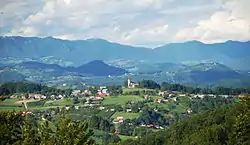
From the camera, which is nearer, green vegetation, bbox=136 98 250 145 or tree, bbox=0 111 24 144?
tree, bbox=0 111 24 144

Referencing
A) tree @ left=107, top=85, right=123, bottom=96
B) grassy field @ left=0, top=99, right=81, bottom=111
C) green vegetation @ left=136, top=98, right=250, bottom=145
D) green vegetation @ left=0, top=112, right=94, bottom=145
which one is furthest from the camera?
tree @ left=107, top=85, right=123, bottom=96

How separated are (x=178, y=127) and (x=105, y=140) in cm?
2154

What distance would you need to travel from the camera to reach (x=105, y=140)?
80750 mm

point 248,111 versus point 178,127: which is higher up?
point 248,111

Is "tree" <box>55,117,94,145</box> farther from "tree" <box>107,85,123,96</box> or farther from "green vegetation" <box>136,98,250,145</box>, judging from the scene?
"tree" <box>107,85,123,96</box>

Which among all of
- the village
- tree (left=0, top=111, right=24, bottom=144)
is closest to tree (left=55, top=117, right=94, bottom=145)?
tree (left=0, top=111, right=24, bottom=144)

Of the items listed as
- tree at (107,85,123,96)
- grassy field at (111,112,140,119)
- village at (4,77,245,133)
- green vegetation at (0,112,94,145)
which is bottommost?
grassy field at (111,112,140,119)

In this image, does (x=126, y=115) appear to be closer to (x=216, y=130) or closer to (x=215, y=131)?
(x=216, y=130)

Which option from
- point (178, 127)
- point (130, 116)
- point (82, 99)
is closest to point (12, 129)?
point (178, 127)

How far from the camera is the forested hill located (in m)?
34.0

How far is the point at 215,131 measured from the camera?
133 feet

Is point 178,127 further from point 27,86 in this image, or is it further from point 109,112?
point 27,86

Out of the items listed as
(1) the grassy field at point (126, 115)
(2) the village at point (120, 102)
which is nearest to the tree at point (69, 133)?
(2) the village at point (120, 102)

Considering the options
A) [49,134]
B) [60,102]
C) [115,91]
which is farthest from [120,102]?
[49,134]
